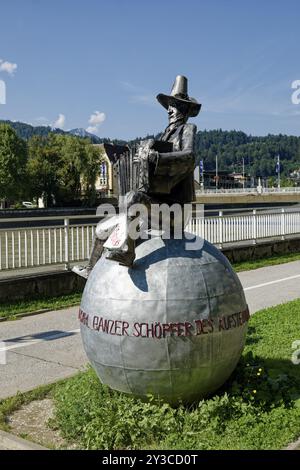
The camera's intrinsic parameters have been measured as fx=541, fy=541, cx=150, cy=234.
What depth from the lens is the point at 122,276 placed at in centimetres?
496

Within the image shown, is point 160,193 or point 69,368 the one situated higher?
point 160,193

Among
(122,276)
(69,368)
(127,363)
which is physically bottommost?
(69,368)

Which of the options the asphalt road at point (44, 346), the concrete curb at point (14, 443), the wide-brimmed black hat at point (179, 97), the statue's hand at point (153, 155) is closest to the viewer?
the concrete curb at point (14, 443)

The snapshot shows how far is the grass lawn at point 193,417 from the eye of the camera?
4.69 m

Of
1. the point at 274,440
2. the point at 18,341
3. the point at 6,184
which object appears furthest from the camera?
the point at 6,184

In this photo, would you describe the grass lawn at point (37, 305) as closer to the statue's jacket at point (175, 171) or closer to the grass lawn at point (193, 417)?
the grass lawn at point (193, 417)

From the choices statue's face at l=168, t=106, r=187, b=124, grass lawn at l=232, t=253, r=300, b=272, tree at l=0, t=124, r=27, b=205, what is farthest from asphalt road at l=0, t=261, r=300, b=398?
tree at l=0, t=124, r=27, b=205

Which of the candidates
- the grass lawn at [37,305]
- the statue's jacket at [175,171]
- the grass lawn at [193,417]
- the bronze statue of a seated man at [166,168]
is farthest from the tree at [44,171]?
the grass lawn at [193,417]

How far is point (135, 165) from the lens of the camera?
5242 millimetres

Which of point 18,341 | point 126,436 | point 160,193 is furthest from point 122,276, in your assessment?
point 18,341

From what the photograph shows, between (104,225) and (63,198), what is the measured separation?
72119 mm

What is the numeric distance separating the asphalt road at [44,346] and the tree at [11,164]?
5407 centimetres

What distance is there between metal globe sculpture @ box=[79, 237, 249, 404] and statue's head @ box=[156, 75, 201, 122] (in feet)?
4.87
